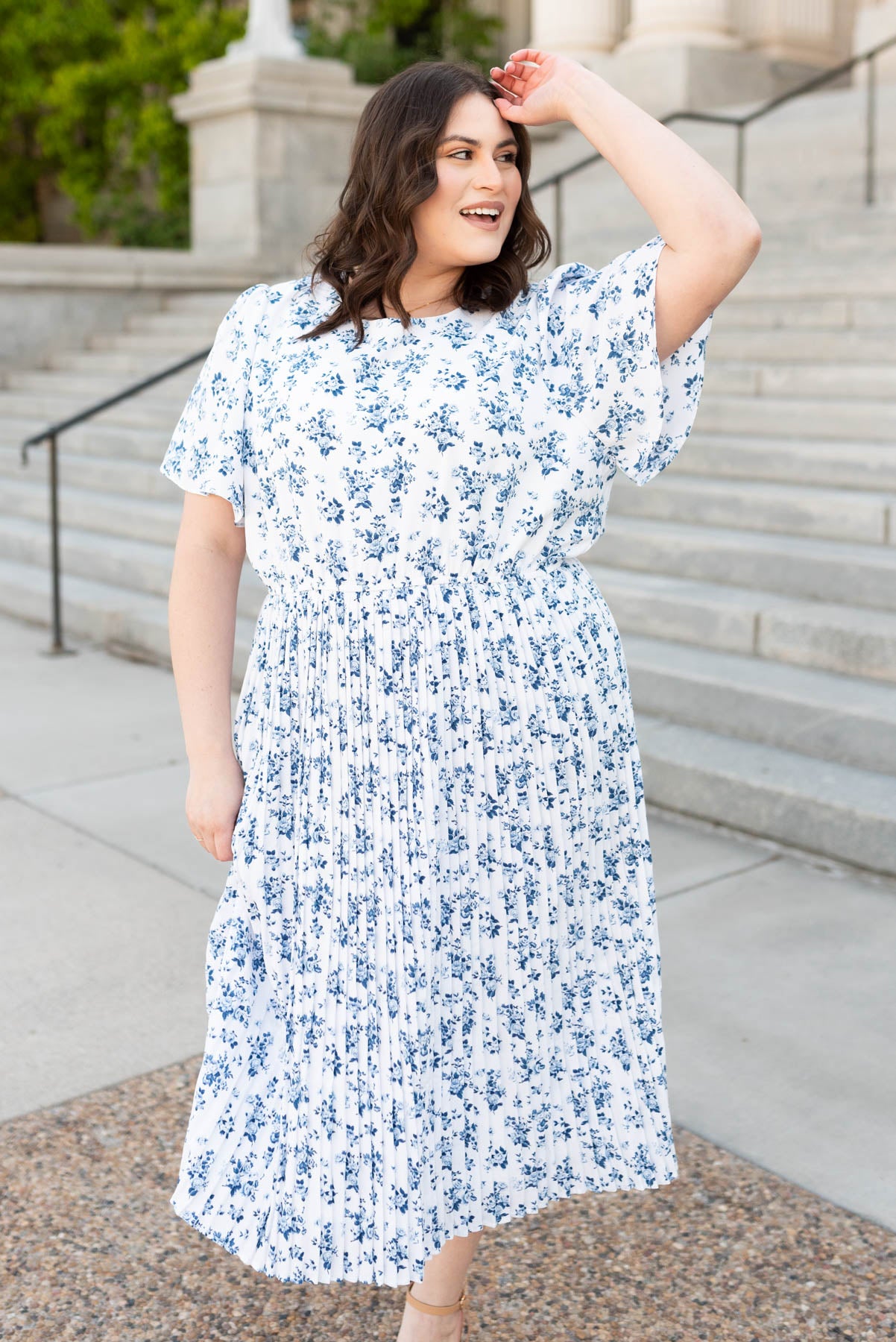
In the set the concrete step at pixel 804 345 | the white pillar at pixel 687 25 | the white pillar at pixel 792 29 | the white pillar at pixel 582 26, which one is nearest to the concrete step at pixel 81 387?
the concrete step at pixel 804 345

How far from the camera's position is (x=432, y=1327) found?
224 cm

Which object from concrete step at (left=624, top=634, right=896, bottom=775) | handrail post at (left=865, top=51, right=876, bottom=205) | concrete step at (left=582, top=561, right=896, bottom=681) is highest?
handrail post at (left=865, top=51, right=876, bottom=205)

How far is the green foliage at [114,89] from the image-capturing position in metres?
16.7

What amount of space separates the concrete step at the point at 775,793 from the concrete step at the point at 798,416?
219 cm

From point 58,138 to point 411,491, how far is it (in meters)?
17.6

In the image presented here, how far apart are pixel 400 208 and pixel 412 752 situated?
0.76 metres

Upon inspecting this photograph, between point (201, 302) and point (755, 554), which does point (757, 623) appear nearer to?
point (755, 554)

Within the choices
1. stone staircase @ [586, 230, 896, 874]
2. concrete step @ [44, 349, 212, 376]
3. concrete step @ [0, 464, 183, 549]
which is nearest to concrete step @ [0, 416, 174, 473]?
concrete step @ [0, 464, 183, 549]

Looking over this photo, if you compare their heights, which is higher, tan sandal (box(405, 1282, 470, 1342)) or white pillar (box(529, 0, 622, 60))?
white pillar (box(529, 0, 622, 60))

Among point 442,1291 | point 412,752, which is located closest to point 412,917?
point 412,752

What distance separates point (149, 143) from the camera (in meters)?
16.4

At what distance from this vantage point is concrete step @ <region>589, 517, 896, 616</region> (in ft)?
17.7

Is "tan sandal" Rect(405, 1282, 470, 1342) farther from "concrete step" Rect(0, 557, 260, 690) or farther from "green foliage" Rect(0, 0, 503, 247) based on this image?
"green foliage" Rect(0, 0, 503, 247)

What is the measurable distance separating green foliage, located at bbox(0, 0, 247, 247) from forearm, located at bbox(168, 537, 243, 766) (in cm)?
1545
